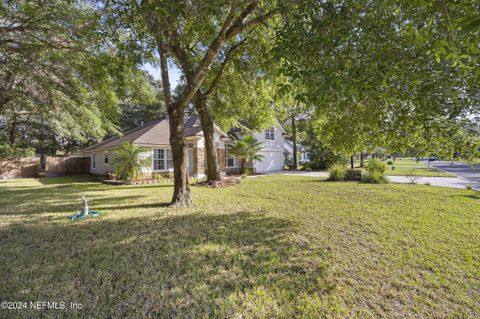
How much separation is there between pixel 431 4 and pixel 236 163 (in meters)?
18.2

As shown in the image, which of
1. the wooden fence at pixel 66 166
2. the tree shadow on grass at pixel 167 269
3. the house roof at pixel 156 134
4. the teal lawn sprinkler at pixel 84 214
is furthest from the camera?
the wooden fence at pixel 66 166

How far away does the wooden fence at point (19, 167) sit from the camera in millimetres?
17281

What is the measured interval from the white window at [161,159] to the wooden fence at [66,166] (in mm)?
10276

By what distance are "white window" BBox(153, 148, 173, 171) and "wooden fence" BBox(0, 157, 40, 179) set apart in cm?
1189

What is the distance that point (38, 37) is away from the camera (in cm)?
661

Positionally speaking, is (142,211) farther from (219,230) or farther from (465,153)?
(465,153)

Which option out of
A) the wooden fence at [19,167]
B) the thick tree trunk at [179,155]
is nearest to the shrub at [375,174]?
the thick tree trunk at [179,155]

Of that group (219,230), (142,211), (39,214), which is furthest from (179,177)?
(39,214)

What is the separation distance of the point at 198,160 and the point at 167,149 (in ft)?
8.04

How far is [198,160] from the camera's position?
16.1 m

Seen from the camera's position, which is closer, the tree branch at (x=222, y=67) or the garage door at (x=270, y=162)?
the tree branch at (x=222, y=67)

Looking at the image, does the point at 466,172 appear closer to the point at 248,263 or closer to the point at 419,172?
the point at 419,172

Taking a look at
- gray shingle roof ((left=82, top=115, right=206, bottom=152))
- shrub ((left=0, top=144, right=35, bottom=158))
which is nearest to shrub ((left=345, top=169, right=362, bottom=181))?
gray shingle roof ((left=82, top=115, right=206, bottom=152))

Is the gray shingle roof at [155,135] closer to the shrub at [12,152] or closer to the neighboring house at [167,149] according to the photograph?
the neighboring house at [167,149]
